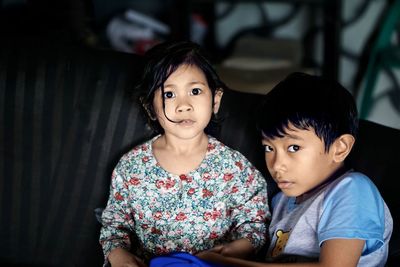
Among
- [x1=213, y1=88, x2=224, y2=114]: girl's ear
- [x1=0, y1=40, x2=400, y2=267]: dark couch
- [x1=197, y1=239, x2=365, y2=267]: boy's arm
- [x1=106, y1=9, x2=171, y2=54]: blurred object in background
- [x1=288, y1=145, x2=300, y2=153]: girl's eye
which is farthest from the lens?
[x1=106, y1=9, x2=171, y2=54]: blurred object in background

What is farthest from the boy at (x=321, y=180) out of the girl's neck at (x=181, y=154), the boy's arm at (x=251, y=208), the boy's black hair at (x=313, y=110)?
the girl's neck at (x=181, y=154)

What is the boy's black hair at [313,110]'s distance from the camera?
142 centimetres

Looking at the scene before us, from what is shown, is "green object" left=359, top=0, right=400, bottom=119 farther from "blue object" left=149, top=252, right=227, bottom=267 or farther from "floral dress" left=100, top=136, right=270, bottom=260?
"blue object" left=149, top=252, right=227, bottom=267

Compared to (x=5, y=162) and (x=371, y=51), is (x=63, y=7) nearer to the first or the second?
(x=5, y=162)

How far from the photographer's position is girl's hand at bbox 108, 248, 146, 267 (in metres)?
1.57

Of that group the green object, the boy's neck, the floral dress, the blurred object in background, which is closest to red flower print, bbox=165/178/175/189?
the floral dress

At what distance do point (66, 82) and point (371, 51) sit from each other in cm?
186

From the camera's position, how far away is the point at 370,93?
325cm

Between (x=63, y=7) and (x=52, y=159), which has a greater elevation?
(x=63, y=7)

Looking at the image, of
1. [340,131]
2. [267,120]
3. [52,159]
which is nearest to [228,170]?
[267,120]

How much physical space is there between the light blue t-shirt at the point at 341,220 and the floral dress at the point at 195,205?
143mm

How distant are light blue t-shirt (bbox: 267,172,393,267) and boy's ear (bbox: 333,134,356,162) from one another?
4 cm

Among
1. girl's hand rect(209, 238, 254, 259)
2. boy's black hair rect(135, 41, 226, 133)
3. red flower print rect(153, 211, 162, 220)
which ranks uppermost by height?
boy's black hair rect(135, 41, 226, 133)

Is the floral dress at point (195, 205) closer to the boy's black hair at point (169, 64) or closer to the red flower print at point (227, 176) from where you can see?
the red flower print at point (227, 176)
